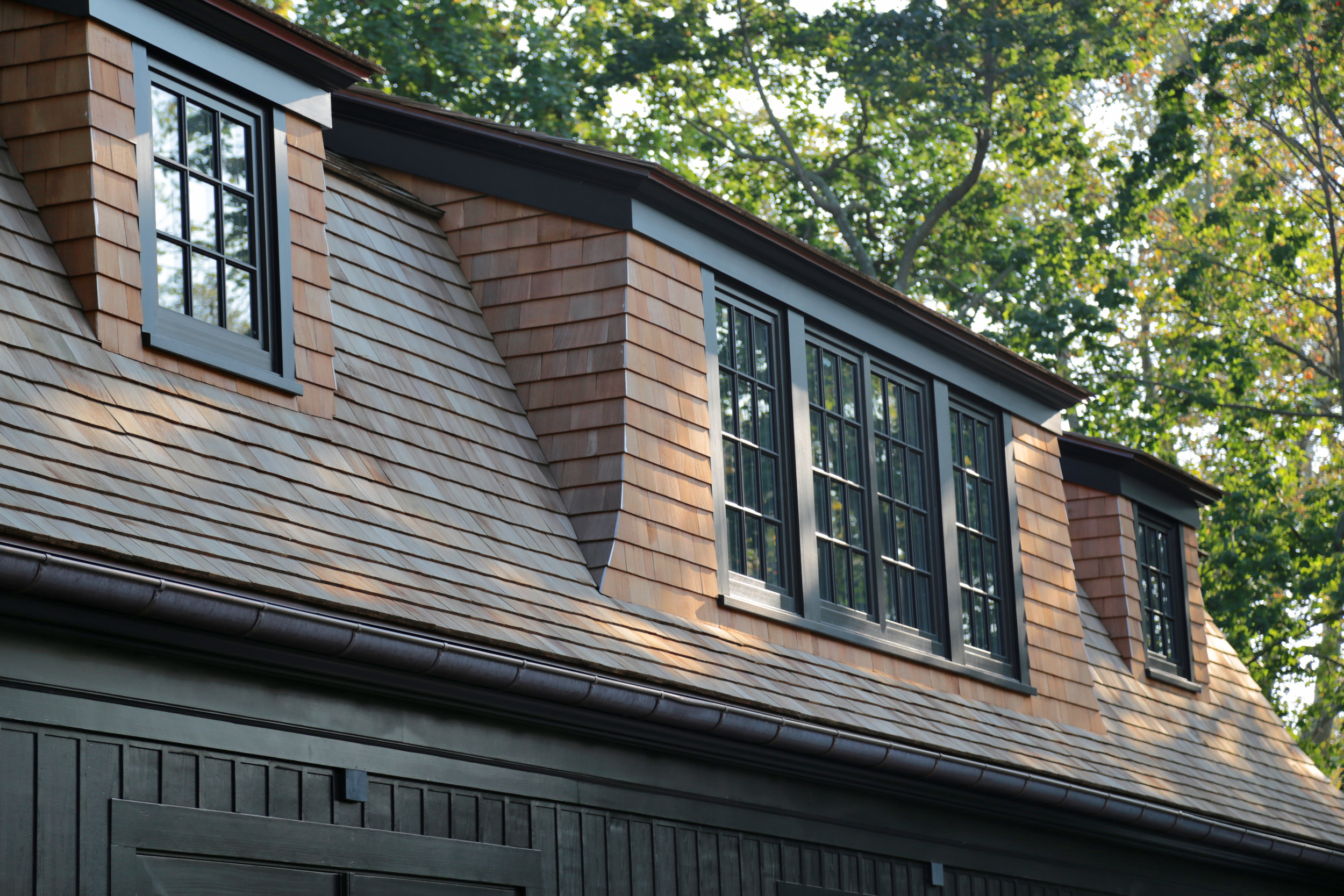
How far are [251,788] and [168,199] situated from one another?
252cm

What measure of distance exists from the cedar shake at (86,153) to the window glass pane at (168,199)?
0.68ft

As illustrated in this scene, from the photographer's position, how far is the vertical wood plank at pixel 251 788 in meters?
5.50

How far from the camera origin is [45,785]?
15.9ft

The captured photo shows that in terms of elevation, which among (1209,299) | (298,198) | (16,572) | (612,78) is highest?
(612,78)

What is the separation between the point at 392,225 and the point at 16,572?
4.40 meters

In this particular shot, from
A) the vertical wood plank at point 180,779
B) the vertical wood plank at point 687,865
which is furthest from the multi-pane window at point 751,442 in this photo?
the vertical wood plank at point 180,779

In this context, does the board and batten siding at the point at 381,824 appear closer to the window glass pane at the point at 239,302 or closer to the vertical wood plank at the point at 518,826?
the vertical wood plank at the point at 518,826

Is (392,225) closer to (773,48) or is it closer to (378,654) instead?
(378,654)

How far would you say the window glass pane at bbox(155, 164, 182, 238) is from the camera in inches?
262

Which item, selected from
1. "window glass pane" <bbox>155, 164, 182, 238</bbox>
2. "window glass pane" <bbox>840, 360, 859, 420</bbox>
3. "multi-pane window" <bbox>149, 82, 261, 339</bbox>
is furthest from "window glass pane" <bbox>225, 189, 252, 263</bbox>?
"window glass pane" <bbox>840, 360, 859, 420</bbox>

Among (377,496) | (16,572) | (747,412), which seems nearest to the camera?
(16,572)

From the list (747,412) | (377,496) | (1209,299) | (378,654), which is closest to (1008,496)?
(747,412)

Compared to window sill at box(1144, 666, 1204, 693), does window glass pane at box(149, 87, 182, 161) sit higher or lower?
higher

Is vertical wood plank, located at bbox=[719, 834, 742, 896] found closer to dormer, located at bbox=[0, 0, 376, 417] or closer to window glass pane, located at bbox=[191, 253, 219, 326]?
dormer, located at bbox=[0, 0, 376, 417]
